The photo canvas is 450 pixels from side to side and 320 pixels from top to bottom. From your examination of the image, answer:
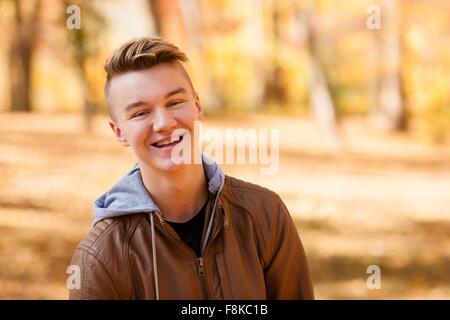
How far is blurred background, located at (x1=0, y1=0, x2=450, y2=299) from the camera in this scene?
4.65 metres

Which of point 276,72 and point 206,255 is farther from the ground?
point 276,72

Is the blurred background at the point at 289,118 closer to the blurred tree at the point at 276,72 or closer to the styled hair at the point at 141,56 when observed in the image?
the blurred tree at the point at 276,72

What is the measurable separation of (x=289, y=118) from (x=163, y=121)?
171 inches

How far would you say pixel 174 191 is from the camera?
1.37 meters

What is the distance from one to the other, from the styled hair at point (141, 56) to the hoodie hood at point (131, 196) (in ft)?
0.75

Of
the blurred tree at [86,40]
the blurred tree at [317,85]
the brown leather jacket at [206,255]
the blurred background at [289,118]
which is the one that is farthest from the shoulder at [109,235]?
the blurred tree at [317,85]

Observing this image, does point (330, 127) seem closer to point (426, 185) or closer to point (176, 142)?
point (426, 185)

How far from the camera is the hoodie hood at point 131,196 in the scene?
1.31 m

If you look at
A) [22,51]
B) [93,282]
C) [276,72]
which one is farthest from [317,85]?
[93,282]

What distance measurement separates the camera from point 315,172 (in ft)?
17.3

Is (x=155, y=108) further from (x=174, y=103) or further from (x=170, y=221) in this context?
(x=170, y=221)
